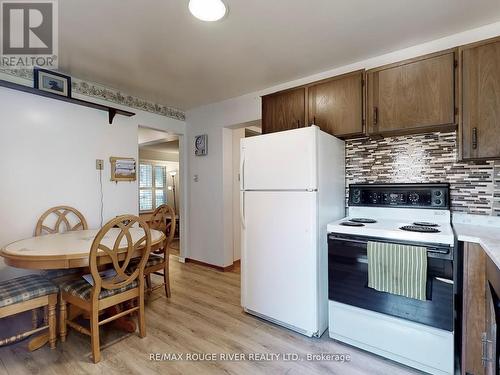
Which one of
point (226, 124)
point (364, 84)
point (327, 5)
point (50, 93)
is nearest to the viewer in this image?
point (327, 5)

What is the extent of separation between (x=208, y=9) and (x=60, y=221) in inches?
95.9

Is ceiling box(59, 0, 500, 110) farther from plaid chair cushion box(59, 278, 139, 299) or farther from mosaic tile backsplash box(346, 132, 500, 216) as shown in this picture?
plaid chair cushion box(59, 278, 139, 299)

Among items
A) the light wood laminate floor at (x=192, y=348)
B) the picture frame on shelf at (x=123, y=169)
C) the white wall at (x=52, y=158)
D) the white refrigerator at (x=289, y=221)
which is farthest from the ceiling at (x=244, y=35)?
the light wood laminate floor at (x=192, y=348)

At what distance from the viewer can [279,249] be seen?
2.11m

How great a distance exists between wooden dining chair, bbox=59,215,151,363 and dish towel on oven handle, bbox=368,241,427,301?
1.63 meters

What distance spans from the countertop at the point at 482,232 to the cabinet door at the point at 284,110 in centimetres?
147

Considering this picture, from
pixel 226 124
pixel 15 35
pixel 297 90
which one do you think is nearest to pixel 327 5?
pixel 297 90

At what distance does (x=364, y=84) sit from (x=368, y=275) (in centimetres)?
152

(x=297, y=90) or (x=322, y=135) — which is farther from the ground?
(x=297, y=90)

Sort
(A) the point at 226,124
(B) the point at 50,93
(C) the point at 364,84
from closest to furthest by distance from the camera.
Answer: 1. (C) the point at 364,84
2. (B) the point at 50,93
3. (A) the point at 226,124

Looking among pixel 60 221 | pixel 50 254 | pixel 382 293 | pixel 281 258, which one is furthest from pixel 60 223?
pixel 382 293

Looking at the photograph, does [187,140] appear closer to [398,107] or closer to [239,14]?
[239,14]

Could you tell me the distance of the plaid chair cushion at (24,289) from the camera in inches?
66.2

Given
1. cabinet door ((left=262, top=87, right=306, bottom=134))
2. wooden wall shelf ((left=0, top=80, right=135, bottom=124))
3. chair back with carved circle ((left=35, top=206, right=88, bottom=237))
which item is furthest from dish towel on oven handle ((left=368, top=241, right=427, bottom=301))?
wooden wall shelf ((left=0, top=80, right=135, bottom=124))
